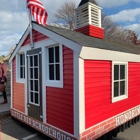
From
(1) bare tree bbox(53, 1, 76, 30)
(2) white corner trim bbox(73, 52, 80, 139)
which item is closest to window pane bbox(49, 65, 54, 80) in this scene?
(2) white corner trim bbox(73, 52, 80, 139)

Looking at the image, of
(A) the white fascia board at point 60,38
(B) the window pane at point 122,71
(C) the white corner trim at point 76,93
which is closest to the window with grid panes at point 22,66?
(A) the white fascia board at point 60,38

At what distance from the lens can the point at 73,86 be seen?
337 centimetres

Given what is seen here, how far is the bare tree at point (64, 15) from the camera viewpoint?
22.2 m

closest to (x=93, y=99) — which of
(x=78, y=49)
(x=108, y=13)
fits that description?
(x=78, y=49)

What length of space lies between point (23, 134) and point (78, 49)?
10.9ft

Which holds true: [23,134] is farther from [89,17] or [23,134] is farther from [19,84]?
[89,17]

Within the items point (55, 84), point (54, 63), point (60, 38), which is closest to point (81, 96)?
point (55, 84)

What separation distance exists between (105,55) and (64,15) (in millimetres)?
20298

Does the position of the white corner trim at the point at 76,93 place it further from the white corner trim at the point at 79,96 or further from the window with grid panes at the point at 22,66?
the window with grid panes at the point at 22,66

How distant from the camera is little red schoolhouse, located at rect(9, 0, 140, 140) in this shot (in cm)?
337

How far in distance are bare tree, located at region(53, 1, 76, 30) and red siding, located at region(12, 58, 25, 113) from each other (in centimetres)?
1782

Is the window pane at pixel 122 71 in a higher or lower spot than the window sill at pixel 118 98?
higher

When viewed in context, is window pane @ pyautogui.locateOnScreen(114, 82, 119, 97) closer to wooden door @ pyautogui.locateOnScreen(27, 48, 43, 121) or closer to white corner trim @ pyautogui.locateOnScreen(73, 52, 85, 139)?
white corner trim @ pyautogui.locateOnScreen(73, 52, 85, 139)

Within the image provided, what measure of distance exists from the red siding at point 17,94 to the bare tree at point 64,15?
17.8 m
